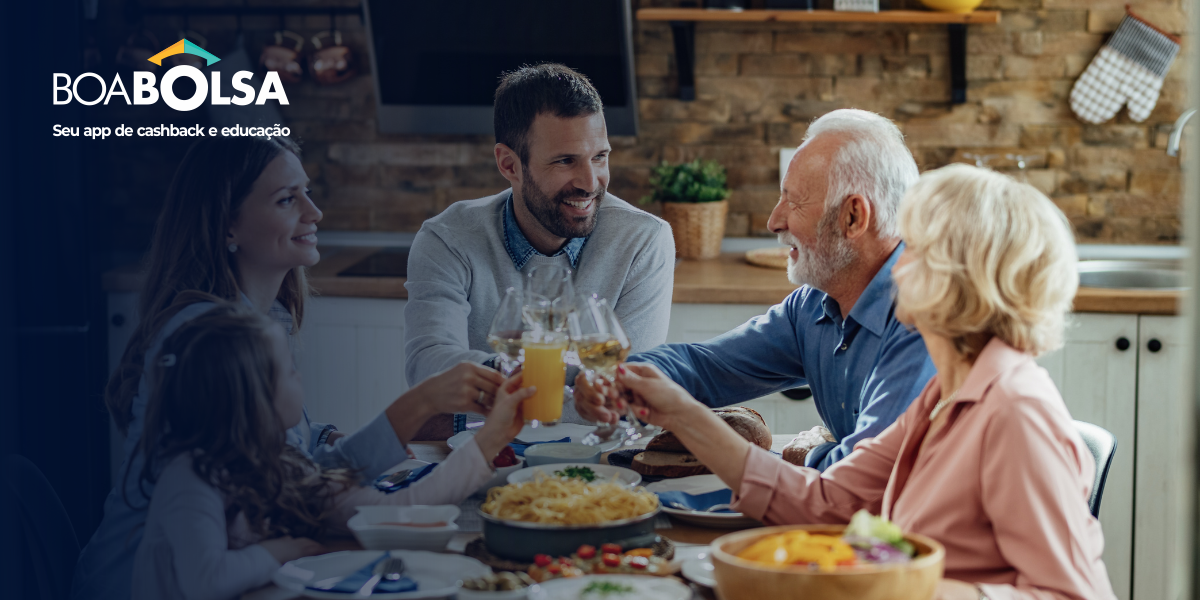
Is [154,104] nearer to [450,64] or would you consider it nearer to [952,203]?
[952,203]

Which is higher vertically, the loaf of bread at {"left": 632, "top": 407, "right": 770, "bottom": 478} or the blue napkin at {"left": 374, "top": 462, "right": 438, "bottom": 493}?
the blue napkin at {"left": 374, "top": 462, "right": 438, "bottom": 493}

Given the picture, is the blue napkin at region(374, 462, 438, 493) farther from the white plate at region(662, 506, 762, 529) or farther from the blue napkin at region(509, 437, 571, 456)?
the white plate at region(662, 506, 762, 529)

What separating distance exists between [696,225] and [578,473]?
1.87 meters

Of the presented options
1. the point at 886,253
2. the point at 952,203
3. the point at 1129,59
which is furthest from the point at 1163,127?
the point at 952,203

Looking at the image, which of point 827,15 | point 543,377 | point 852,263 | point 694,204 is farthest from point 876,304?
point 827,15

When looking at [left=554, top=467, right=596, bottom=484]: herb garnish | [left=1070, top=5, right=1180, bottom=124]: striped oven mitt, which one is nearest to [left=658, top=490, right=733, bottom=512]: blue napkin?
[left=554, top=467, right=596, bottom=484]: herb garnish

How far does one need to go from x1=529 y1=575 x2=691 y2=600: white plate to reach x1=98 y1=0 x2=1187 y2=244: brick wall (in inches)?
93.2

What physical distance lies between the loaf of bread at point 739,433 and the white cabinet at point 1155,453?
1.46 metres

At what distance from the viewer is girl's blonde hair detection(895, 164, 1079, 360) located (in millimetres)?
1107

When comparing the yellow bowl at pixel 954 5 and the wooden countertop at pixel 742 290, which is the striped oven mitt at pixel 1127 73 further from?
the wooden countertop at pixel 742 290

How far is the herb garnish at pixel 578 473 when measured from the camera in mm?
1386

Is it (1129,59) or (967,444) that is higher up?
(1129,59)

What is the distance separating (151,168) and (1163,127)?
3108 millimetres

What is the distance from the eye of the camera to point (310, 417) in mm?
1299
